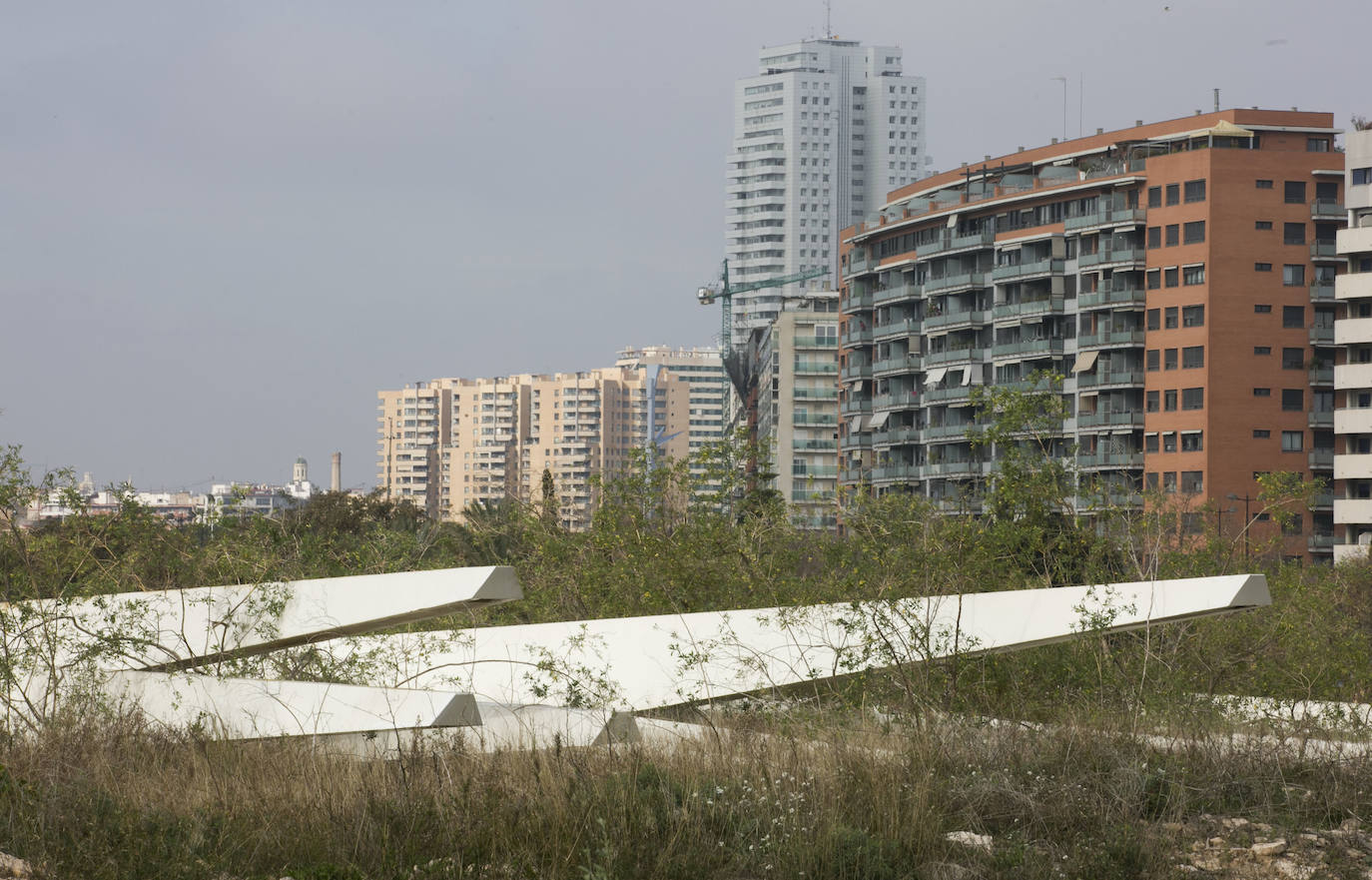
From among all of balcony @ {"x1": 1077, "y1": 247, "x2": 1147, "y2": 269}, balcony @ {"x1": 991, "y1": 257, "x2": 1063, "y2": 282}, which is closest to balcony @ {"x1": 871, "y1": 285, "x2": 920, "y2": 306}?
balcony @ {"x1": 991, "y1": 257, "x2": 1063, "y2": 282}

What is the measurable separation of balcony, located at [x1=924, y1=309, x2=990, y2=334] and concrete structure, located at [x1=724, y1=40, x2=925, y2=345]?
353ft

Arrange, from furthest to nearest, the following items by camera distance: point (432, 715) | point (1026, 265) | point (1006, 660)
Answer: point (1026, 265), point (1006, 660), point (432, 715)

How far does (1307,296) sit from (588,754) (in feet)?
214

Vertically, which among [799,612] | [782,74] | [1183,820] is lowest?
[1183,820]

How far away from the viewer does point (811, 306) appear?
99.6m

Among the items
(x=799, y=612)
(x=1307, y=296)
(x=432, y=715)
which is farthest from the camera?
(x=1307, y=296)

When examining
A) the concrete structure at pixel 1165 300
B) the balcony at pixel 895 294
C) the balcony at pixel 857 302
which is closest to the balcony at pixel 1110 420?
the concrete structure at pixel 1165 300

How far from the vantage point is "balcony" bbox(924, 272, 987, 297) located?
73.6 metres

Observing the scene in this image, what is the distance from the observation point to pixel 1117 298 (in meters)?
67.2

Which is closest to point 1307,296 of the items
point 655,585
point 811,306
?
point 811,306

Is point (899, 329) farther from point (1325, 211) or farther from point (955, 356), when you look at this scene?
point (1325, 211)

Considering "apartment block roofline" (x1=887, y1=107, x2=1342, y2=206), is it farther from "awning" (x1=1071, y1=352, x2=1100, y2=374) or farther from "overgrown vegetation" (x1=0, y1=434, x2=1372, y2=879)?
"overgrown vegetation" (x1=0, y1=434, x2=1372, y2=879)

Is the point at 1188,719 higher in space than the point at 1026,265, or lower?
lower

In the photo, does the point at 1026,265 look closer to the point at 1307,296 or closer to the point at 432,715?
the point at 1307,296
